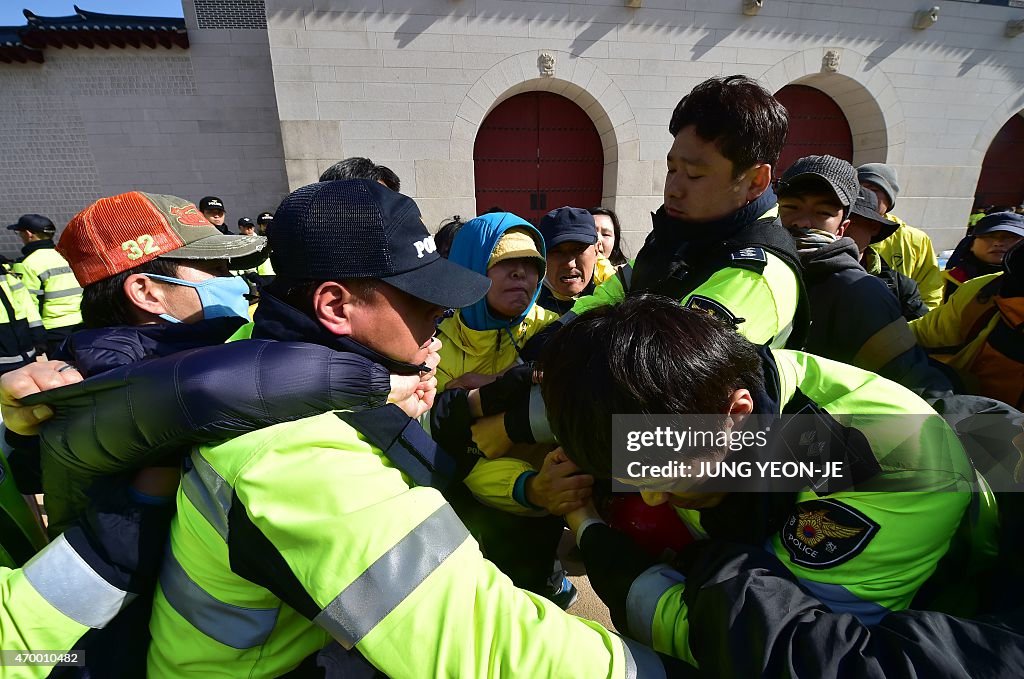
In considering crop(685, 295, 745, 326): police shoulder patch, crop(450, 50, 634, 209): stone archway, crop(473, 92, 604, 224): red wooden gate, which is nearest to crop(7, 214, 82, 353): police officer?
crop(450, 50, 634, 209): stone archway

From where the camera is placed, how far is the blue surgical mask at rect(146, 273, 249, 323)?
5.00 feet

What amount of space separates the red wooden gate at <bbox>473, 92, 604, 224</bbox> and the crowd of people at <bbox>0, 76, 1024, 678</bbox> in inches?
309

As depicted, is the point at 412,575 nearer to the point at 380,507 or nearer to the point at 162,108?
the point at 380,507

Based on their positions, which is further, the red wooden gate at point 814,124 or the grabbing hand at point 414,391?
the red wooden gate at point 814,124

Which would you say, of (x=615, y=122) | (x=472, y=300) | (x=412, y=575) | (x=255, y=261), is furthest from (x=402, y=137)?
(x=412, y=575)

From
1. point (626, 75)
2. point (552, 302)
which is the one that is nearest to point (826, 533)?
point (552, 302)

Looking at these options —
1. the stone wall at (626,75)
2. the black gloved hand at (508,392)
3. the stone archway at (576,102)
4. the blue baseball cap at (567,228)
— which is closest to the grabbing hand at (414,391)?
the black gloved hand at (508,392)

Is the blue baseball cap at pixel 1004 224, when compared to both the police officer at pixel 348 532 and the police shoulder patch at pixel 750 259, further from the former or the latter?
the police officer at pixel 348 532

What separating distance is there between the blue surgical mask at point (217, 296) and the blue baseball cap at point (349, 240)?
66 cm

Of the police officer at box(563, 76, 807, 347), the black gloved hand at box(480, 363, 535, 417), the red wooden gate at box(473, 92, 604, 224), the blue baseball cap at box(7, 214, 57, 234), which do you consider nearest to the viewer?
the police officer at box(563, 76, 807, 347)

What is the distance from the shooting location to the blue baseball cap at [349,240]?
1.03m

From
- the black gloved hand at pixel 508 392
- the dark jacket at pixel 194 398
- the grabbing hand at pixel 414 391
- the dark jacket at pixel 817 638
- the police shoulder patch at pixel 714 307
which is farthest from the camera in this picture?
the black gloved hand at pixel 508 392

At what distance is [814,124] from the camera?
9562 millimetres

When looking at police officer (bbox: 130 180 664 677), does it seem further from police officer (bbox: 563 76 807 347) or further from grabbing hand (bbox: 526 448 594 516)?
police officer (bbox: 563 76 807 347)
